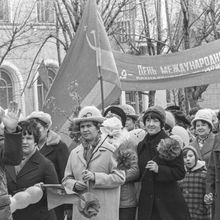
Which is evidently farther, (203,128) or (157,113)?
(203,128)

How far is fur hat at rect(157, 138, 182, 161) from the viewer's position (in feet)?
25.0

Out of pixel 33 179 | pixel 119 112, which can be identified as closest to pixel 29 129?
pixel 33 179

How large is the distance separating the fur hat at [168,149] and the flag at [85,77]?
2.01 metres

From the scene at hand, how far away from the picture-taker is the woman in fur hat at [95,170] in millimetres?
7098

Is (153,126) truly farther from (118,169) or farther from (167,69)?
(167,69)

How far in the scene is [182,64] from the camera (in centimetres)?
1184

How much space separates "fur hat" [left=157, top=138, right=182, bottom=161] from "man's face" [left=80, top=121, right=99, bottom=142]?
727mm

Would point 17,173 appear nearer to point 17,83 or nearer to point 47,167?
point 47,167

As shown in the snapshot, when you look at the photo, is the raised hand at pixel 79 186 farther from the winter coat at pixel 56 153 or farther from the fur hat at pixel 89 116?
the winter coat at pixel 56 153

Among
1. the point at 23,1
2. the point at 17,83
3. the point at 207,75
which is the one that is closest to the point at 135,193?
the point at 207,75

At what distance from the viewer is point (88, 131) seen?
7305mm

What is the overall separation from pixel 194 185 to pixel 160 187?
2.23ft

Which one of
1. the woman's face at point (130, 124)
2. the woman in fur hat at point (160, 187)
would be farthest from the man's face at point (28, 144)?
the woman's face at point (130, 124)

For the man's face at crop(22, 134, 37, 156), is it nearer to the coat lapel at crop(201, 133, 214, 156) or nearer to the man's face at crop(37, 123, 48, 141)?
the man's face at crop(37, 123, 48, 141)
